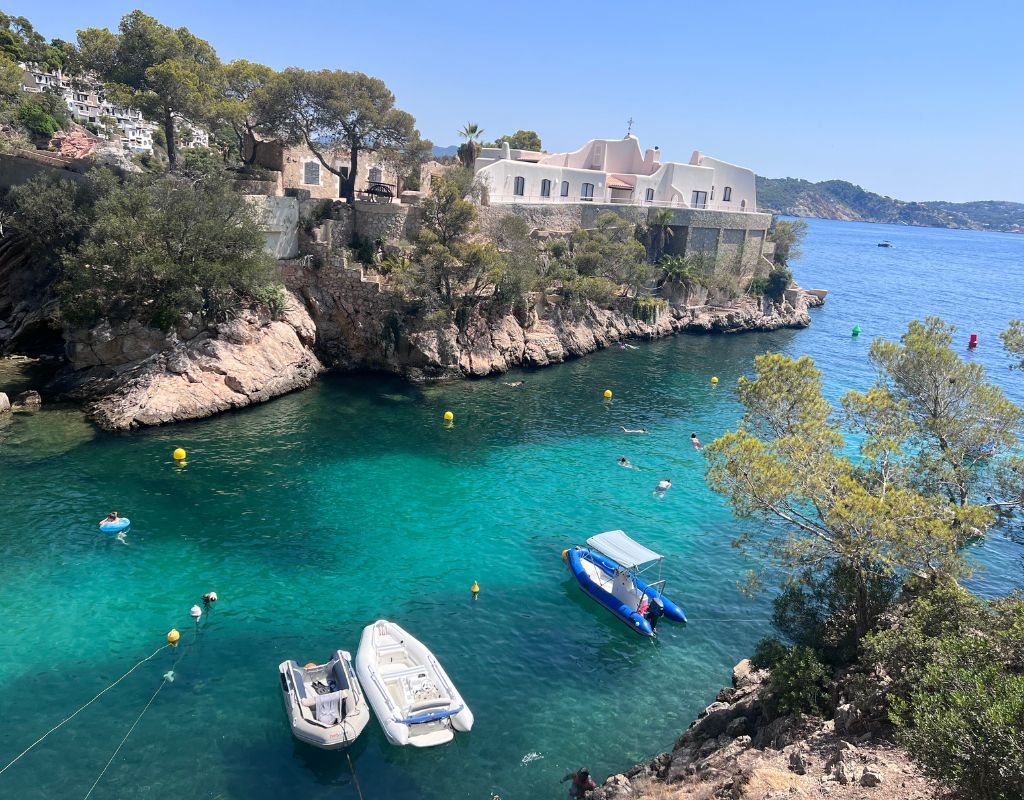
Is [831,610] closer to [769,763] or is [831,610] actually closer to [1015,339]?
[769,763]

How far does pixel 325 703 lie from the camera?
1638cm

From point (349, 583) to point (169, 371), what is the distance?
18588 millimetres

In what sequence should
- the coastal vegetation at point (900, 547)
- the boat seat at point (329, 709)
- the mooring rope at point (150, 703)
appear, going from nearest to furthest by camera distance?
the coastal vegetation at point (900, 547) → the mooring rope at point (150, 703) → the boat seat at point (329, 709)

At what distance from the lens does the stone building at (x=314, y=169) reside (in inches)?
1806

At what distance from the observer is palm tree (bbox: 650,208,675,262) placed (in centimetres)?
6475

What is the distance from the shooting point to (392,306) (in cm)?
4297

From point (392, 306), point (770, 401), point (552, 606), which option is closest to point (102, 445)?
point (392, 306)

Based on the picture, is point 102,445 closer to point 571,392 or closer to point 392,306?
point 392,306

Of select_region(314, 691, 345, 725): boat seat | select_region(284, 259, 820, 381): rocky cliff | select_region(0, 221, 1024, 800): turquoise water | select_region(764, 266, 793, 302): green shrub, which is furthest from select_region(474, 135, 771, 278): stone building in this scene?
select_region(314, 691, 345, 725): boat seat

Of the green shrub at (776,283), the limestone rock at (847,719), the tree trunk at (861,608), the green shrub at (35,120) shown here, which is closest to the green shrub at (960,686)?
the tree trunk at (861,608)

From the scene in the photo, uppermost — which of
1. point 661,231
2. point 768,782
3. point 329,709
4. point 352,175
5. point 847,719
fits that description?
point 352,175

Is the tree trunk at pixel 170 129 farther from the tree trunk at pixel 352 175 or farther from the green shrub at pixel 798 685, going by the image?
the green shrub at pixel 798 685

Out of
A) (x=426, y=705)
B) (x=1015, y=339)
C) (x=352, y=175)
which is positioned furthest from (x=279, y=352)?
(x=1015, y=339)

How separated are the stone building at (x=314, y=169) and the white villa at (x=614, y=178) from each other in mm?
8825
